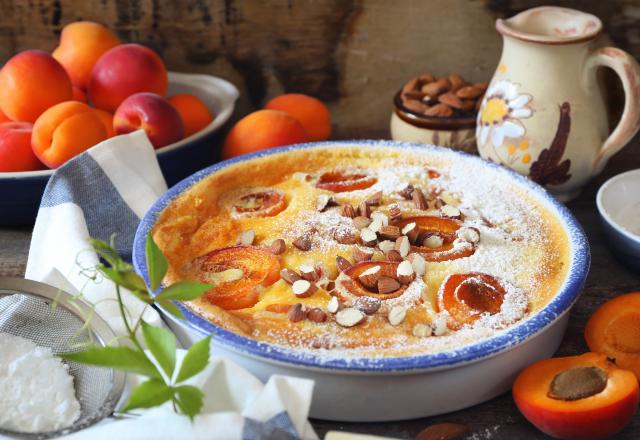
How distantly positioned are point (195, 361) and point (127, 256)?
0.61 metres

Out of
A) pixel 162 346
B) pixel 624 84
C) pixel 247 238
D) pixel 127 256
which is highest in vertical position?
pixel 624 84

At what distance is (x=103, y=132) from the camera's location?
64.8 inches

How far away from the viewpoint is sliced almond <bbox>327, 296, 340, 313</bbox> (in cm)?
121

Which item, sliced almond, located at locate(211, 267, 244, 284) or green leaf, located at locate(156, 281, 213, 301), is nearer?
green leaf, located at locate(156, 281, 213, 301)

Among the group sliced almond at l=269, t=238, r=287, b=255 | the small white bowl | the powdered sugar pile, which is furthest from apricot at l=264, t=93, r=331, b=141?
the powdered sugar pile

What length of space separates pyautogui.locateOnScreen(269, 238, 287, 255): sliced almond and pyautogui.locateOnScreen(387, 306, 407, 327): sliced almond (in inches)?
9.7

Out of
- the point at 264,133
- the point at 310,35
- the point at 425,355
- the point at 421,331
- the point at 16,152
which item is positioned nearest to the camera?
the point at 425,355

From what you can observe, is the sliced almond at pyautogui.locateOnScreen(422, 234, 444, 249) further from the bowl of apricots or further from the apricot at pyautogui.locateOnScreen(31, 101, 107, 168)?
the apricot at pyautogui.locateOnScreen(31, 101, 107, 168)

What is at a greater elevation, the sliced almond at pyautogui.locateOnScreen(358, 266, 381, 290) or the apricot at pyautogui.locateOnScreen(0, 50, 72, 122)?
the apricot at pyautogui.locateOnScreen(0, 50, 72, 122)

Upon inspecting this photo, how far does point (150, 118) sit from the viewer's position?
1.65 metres

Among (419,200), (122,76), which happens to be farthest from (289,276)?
(122,76)

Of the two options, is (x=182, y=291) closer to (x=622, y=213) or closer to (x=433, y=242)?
(x=433, y=242)

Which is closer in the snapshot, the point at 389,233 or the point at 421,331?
the point at 421,331

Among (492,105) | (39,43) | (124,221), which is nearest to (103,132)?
(124,221)
